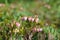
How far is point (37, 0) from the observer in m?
5.50

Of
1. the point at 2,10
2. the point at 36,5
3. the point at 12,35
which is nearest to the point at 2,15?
the point at 2,10

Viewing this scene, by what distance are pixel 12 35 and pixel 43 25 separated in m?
0.58

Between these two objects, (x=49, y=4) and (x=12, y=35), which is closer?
(x=12, y=35)

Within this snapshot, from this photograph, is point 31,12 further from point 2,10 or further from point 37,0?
point 37,0

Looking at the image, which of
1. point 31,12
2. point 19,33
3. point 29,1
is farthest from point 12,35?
point 29,1

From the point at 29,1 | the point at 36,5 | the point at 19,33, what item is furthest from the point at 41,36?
the point at 29,1

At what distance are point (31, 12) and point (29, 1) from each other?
3.24 ft

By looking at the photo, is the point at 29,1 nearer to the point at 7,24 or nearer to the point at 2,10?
the point at 2,10

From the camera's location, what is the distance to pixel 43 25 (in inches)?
144

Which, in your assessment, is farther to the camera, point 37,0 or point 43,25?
point 37,0

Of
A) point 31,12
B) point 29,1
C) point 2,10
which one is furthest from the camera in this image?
point 29,1

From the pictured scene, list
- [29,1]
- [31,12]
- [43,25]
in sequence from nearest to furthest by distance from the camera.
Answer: [43,25], [31,12], [29,1]

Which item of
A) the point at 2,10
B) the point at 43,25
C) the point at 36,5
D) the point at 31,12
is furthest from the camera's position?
the point at 36,5

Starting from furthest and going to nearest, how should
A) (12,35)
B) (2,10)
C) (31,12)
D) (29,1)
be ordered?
(29,1) < (31,12) < (2,10) < (12,35)
